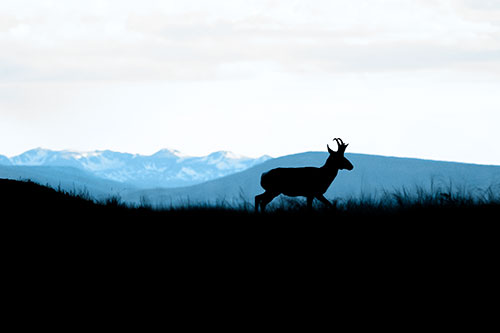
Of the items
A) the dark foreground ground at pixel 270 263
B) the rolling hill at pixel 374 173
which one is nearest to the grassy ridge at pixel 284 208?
the dark foreground ground at pixel 270 263

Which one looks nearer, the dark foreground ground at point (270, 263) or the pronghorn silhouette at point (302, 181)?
the dark foreground ground at point (270, 263)

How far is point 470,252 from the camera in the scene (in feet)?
26.5

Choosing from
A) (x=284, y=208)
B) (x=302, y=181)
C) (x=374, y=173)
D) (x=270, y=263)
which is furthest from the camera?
(x=374, y=173)

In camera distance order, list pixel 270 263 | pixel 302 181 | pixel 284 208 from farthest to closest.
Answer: pixel 284 208 < pixel 302 181 < pixel 270 263

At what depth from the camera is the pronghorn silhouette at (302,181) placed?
36.4 feet

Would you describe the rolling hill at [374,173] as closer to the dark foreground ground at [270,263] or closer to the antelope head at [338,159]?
the antelope head at [338,159]

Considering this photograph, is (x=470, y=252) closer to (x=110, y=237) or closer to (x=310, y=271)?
(x=310, y=271)

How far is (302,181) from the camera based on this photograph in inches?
440

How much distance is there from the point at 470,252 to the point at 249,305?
2816 mm

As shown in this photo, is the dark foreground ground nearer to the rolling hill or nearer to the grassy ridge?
the grassy ridge

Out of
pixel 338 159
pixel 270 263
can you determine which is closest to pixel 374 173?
pixel 338 159

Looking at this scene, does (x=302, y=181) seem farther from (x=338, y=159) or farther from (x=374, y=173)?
(x=374, y=173)

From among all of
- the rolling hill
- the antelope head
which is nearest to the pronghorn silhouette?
the antelope head

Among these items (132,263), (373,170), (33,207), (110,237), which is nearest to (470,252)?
(132,263)
